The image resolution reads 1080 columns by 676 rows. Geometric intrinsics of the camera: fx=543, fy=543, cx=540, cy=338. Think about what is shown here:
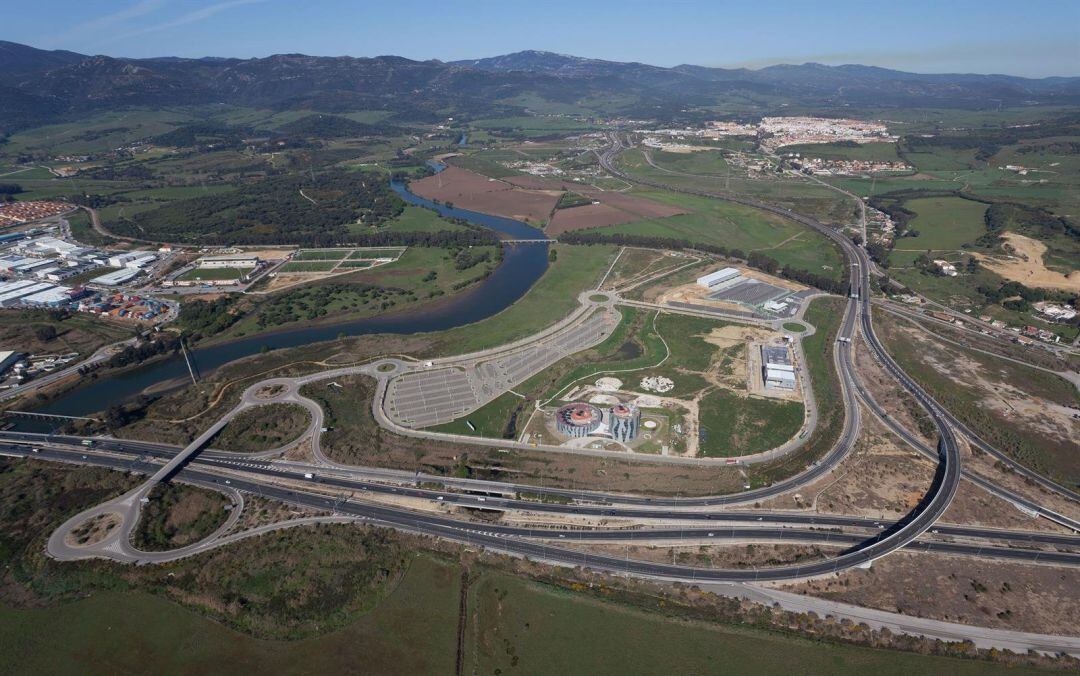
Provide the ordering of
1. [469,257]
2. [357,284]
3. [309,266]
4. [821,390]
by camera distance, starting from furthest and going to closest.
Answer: [469,257] < [309,266] < [357,284] < [821,390]

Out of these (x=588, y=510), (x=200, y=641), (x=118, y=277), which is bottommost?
(x=200, y=641)

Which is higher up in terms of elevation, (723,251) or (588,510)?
(723,251)

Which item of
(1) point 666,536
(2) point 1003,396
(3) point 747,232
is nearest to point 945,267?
(3) point 747,232

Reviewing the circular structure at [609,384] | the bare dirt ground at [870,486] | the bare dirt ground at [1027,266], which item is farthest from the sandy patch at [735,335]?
the bare dirt ground at [1027,266]

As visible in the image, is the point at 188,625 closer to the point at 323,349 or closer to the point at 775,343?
the point at 323,349

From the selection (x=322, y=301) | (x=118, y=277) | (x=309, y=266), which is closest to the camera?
(x=322, y=301)

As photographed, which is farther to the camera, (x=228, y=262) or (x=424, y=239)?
(x=424, y=239)

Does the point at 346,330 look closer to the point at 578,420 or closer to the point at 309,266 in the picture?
the point at 309,266
